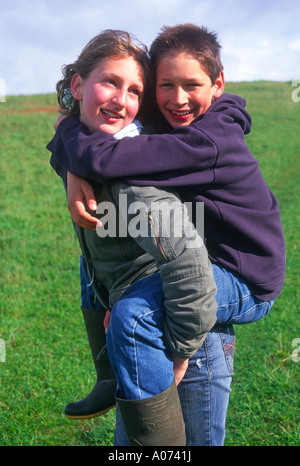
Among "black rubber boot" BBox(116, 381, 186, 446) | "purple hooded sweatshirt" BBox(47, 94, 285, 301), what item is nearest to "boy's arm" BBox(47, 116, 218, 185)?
"purple hooded sweatshirt" BBox(47, 94, 285, 301)

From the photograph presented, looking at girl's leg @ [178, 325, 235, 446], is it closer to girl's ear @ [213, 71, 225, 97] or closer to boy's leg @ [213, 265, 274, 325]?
boy's leg @ [213, 265, 274, 325]

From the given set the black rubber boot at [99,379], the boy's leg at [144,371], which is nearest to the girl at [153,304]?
the boy's leg at [144,371]

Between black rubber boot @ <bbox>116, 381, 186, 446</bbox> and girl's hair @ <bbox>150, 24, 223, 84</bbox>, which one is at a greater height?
girl's hair @ <bbox>150, 24, 223, 84</bbox>

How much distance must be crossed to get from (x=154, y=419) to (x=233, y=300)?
1.83 ft

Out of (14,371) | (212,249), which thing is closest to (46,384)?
(14,371)

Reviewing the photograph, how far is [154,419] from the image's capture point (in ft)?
5.78

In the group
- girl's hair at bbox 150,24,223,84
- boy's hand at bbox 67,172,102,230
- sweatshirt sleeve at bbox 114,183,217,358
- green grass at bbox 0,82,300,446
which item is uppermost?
girl's hair at bbox 150,24,223,84

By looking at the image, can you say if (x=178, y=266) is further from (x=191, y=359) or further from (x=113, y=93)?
(x=113, y=93)

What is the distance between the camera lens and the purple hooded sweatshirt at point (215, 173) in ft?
6.01

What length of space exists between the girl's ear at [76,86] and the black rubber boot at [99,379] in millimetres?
1047

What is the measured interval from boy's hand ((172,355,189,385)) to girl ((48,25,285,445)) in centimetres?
8

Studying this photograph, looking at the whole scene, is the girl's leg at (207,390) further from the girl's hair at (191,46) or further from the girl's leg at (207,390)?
the girl's hair at (191,46)

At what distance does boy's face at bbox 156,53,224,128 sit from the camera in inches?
82.4

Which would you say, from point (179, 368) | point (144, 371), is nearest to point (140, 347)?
point (144, 371)
